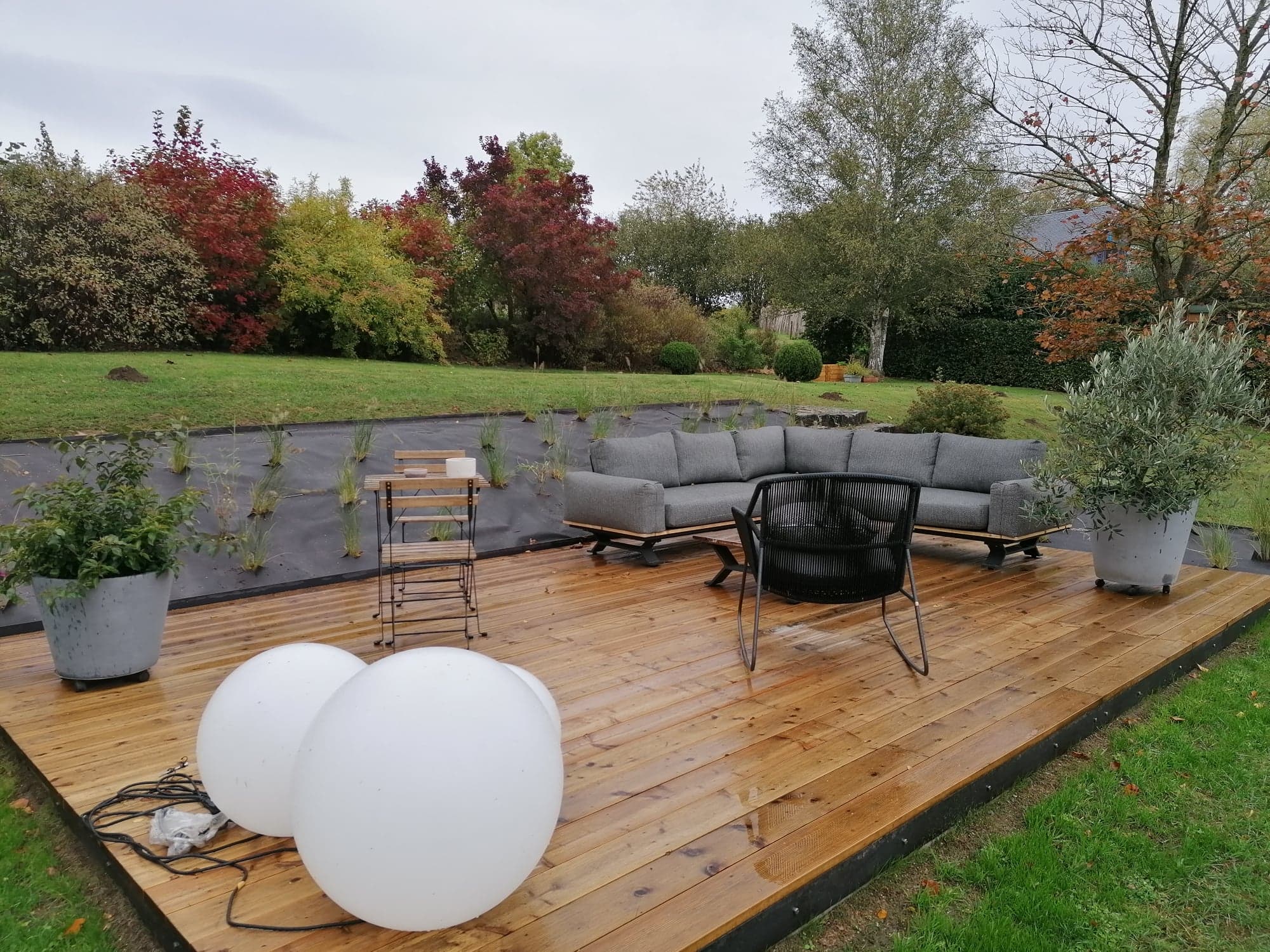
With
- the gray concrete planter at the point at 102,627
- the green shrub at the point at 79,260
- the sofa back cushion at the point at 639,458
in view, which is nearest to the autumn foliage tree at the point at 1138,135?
the sofa back cushion at the point at 639,458

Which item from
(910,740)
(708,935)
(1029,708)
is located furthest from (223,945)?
(1029,708)

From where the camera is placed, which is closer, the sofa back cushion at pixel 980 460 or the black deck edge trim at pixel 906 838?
the black deck edge trim at pixel 906 838

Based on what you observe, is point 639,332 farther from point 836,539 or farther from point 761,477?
point 836,539

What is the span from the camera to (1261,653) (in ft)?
13.1

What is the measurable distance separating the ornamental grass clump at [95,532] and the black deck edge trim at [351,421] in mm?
2192

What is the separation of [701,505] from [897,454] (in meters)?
1.78

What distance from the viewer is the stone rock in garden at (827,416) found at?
9.18 meters

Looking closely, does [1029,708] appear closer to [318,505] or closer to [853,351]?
[318,505]

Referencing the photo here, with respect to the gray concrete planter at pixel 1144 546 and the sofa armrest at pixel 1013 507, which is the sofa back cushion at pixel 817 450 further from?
the gray concrete planter at pixel 1144 546

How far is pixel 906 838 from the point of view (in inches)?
85.9

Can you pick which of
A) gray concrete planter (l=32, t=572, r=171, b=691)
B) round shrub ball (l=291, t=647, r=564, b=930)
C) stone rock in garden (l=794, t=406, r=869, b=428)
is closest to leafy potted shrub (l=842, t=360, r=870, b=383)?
stone rock in garden (l=794, t=406, r=869, b=428)

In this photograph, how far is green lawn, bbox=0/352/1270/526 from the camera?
6434mm

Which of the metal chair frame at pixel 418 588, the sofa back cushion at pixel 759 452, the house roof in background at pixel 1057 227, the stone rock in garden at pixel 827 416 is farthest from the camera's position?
the stone rock in garden at pixel 827 416

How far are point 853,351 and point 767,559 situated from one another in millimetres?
17469
